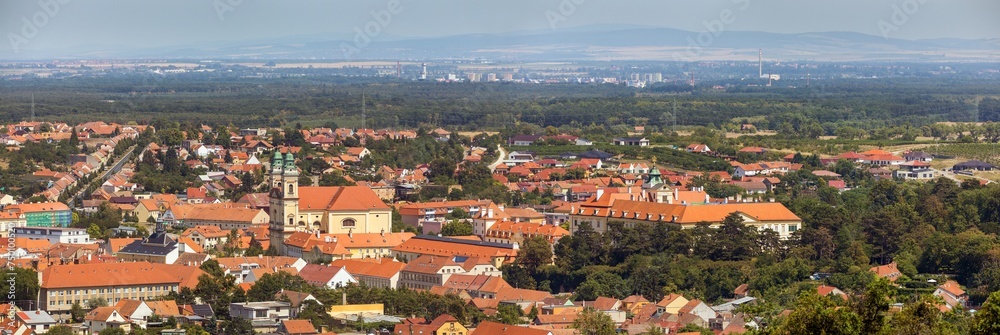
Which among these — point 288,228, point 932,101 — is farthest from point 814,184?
point 932,101

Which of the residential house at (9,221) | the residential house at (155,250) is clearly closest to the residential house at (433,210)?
the residential house at (155,250)

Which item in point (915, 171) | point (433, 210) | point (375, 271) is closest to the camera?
point (375, 271)

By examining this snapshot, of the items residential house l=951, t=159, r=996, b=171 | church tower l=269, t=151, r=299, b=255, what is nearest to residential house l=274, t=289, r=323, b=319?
church tower l=269, t=151, r=299, b=255

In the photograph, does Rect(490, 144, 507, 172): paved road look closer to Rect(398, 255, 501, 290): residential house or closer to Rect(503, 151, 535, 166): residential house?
Rect(503, 151, 535, 166): residential house

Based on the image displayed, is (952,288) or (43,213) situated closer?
(952,288)

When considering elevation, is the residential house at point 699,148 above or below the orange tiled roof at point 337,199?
below

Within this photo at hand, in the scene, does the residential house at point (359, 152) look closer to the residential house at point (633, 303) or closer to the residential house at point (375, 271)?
the residential house at point (375, 271)

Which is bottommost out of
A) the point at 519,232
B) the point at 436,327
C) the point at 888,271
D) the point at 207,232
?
the point at 207,232

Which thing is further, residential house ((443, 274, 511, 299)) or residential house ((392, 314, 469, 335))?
residential house ((443, 274, 511, 299))

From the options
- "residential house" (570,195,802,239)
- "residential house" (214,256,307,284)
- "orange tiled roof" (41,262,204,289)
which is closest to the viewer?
"orange tiled roof" (41,262,204,289)

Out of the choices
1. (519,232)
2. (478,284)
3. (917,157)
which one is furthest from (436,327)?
(917,157)

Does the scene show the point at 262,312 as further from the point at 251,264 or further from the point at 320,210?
the point at 320,210
